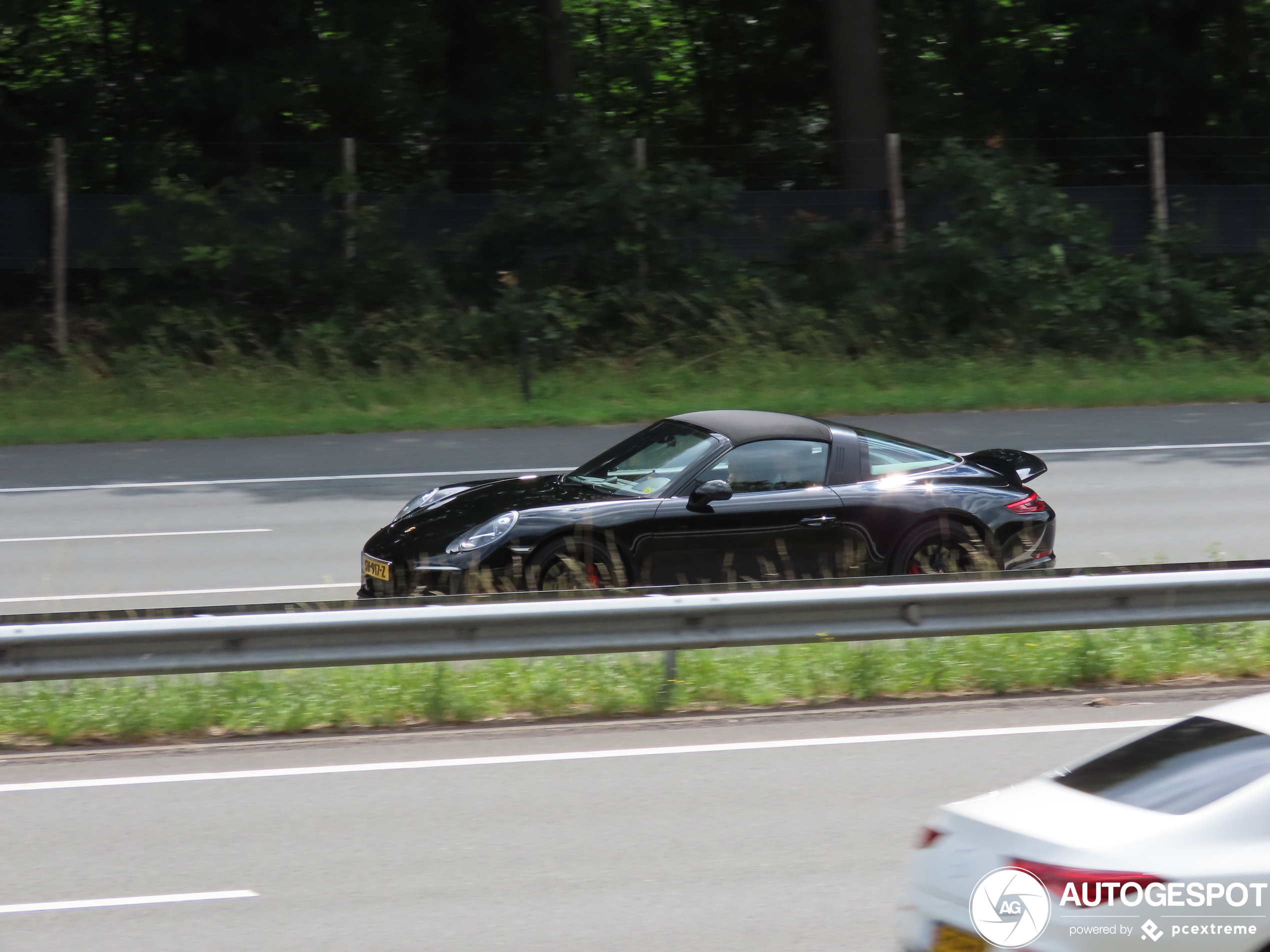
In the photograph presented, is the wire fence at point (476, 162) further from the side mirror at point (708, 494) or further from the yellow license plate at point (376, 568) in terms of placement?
the side mirror at point (708, 494)

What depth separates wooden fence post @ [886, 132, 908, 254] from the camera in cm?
2370

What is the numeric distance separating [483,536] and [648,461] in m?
1.32

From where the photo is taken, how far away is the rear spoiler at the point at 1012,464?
10211 mm

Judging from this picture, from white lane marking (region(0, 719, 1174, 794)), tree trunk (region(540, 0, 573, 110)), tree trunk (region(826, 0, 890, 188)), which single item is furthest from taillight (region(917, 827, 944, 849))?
tree trunk (region(540, 0, 573, 110))

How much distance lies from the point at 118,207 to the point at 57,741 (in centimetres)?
1706

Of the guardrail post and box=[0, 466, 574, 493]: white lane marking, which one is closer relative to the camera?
the guardrail post

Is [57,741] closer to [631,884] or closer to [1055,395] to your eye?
[631,884]

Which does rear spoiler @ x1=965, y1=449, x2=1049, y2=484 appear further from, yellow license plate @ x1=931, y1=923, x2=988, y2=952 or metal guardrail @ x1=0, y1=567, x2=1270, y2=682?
yellow license plate @ x1=931, y1=923, x2=988, y2=952

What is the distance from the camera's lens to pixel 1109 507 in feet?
42.0

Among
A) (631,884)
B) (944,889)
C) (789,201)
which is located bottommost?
(631,884)

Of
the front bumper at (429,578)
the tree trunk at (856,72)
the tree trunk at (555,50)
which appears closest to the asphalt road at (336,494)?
the front bumper at (429,578)

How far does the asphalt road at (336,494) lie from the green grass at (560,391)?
0.54 meters

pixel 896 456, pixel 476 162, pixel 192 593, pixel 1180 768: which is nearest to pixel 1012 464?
pixel 896 456

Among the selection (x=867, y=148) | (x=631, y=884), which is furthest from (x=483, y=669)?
(x=867, y=148)
